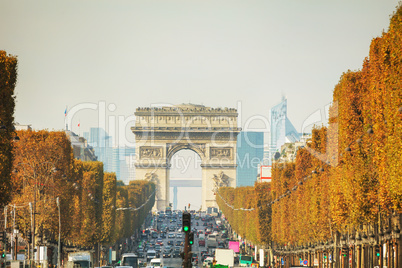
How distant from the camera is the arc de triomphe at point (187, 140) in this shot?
174 m

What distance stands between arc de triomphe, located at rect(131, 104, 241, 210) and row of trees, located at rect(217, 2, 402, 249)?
93864 mm

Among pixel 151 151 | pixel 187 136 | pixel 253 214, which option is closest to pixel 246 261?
pixel 253 214

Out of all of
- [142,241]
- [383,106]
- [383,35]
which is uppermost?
[383,35]

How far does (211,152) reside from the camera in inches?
6895

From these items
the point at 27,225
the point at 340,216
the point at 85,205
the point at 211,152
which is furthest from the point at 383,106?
the point at 211,152

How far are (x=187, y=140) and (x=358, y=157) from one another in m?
126

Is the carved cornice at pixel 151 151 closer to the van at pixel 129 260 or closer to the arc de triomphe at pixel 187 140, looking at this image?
the arc de triomphe at pixel 187 140

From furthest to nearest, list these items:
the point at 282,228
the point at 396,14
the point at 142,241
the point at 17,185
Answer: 1. the point at 142,241
2. the point at 282,228
3. the point at 17,185
4. the point at 396,14

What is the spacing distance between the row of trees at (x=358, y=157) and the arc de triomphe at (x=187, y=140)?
93864mm

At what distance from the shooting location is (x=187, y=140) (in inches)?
6885

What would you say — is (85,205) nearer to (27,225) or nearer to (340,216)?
(27,225)

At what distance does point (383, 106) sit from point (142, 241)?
295 feet

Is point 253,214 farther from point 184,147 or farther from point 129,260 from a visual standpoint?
point 184,147

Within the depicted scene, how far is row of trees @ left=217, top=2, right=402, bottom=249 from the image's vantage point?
1538 inches
